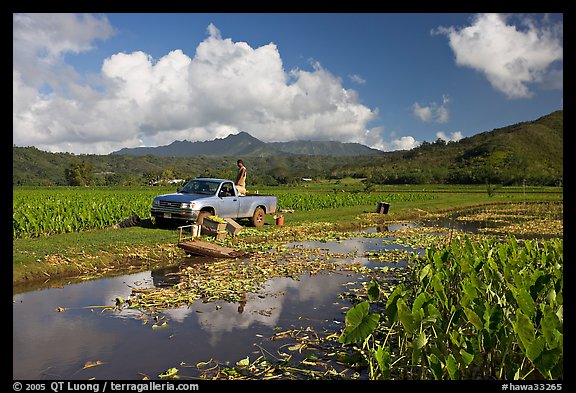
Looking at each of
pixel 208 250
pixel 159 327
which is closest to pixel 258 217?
pixel 208 250

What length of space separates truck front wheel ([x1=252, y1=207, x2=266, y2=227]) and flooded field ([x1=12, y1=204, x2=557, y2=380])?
8554 millimetres

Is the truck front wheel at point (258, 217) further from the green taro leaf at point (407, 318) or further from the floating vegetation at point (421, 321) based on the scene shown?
the green taro leaf at point (407, 318)

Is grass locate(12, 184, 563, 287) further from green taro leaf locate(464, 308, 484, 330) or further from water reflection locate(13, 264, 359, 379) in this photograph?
green taro leaf locate(464, 308, 484, 330)

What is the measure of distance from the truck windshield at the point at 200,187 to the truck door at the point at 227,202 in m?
0.35

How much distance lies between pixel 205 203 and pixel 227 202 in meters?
1.52

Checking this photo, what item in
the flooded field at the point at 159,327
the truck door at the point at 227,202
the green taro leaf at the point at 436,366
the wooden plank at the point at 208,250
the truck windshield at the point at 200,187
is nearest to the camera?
the green taro leaf at the point at 436,366

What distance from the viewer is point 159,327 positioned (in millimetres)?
6410

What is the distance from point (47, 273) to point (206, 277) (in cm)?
387

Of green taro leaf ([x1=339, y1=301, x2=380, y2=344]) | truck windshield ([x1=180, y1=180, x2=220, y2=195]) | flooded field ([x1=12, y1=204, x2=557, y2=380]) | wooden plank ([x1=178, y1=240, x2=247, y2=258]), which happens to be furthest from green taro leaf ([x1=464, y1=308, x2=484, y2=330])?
truck windshield ([x1=180, y1=180, x2=220, y2=195])

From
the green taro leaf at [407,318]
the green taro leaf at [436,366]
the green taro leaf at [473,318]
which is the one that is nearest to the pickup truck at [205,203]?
the green taro leaf at [407,318]

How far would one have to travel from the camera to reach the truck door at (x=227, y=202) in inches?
637

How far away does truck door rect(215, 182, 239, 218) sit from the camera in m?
16.2

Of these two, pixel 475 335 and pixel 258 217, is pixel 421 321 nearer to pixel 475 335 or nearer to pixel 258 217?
pixel 475 335
